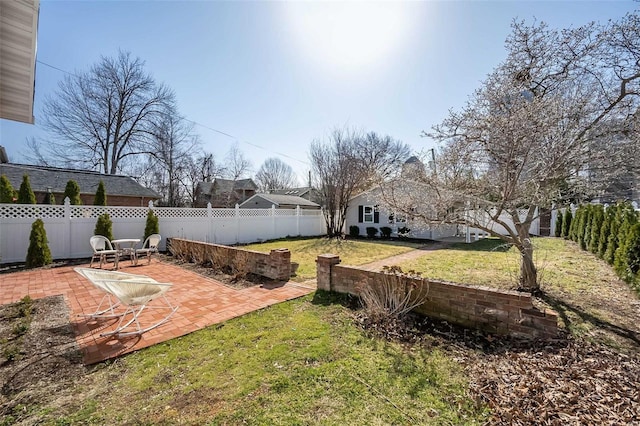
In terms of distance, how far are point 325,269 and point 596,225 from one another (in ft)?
30.8

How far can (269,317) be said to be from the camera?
4152 millimetres

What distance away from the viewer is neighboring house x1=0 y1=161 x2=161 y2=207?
16.3 metres

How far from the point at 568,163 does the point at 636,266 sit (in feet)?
9.17

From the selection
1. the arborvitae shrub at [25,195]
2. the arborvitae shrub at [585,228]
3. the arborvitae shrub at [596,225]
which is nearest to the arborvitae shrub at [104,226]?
the arborvitae shrub at [25,195]

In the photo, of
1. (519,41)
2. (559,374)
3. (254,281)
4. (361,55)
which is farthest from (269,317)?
(361,55)

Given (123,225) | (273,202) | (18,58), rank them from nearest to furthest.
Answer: (18,58)
(123,225)
(273,202)

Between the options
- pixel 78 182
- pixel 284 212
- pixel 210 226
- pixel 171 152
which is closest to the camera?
pixel 210 226

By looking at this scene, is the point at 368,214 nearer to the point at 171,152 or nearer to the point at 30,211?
the point at 30,211

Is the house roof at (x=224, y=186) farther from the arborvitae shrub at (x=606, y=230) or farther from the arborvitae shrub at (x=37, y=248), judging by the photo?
the arborvitae shrub at (x=606, y=230)

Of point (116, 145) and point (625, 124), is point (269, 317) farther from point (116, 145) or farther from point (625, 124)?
point (116, 145)

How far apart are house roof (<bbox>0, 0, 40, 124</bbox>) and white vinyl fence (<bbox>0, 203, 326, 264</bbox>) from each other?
21.6ft

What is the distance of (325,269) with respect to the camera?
529cm

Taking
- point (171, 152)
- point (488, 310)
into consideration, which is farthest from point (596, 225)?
point (171, 152)

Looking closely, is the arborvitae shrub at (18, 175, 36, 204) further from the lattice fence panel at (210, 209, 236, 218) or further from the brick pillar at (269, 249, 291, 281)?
the brick pillar at (269, 249, 291, 281)
